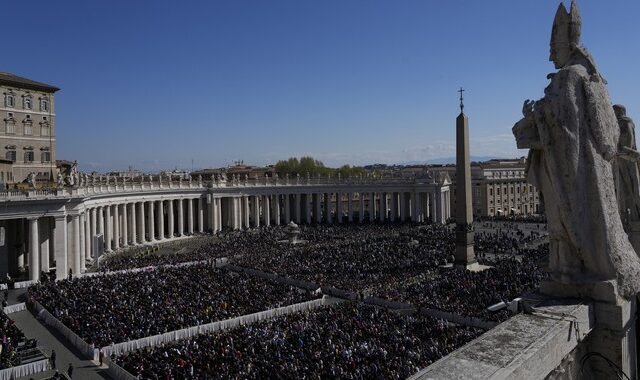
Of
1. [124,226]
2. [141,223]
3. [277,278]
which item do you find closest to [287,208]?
[141,223]

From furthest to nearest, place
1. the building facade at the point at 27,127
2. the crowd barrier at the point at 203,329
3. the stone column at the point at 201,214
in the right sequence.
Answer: the stone column at the point at 201,214 < the building facade at the point at 27,127 < the crowd barrier at the point at 203,329

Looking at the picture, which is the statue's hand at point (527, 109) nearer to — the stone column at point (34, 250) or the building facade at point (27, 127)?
the stone column at point (34, 250)

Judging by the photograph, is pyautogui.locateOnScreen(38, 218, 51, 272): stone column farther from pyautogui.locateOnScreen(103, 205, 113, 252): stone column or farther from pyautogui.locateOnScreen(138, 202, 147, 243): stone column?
pyautogui.locateOnScreen(138, 202, 147, 243): stone column

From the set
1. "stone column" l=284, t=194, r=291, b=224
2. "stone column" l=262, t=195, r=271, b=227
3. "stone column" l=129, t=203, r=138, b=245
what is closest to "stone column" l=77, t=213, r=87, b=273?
"stone column" l=129, t=203, r=138, b=245

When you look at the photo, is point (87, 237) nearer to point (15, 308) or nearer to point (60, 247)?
point (60, 247)

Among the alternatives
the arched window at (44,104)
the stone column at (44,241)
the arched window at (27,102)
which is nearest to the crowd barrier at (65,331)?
the stone column at (44,241)
